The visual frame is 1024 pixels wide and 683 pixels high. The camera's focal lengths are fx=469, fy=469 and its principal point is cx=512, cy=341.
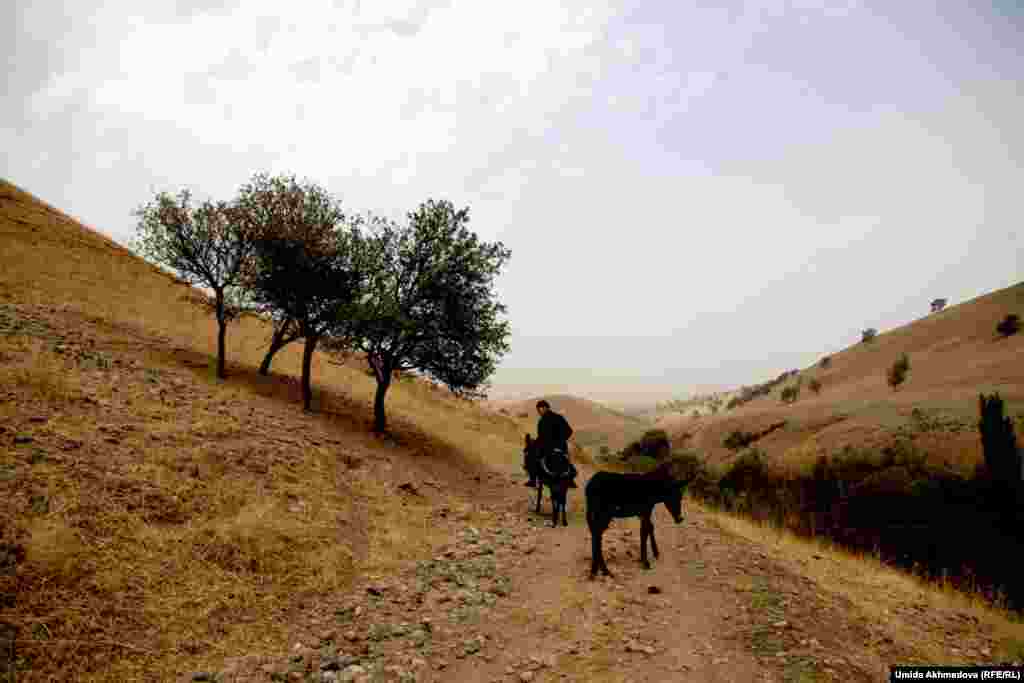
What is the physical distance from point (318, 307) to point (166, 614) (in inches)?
657

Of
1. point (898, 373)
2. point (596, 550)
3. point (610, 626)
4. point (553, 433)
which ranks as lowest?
point (610, 626)

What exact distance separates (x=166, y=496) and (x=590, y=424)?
84211 millimetres

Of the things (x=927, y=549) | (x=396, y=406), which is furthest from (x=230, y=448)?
(x=927, y=549)

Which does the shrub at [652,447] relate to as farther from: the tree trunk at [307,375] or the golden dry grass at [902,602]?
the golden dry grass at [902,602]

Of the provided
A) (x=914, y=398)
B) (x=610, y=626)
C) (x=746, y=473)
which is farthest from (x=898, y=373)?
(x=610, y=626)

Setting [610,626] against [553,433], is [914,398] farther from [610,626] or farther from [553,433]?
[610,626]

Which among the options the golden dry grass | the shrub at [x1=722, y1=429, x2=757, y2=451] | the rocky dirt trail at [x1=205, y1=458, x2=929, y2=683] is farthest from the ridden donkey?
the shrub at [x1=722, y1=429, x2=757, y2=451]

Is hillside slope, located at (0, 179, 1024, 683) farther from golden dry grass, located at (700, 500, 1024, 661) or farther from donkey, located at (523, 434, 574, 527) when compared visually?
donkey, located at (523, 434, 574, 527)

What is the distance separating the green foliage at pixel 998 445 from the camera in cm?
1881

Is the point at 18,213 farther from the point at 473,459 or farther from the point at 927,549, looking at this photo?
the point at 927,549

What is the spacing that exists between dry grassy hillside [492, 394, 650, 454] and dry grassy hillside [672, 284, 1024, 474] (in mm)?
16332

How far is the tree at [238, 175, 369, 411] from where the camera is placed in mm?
21719

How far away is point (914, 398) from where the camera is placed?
32.0 metres

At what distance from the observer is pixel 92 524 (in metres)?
7.87
